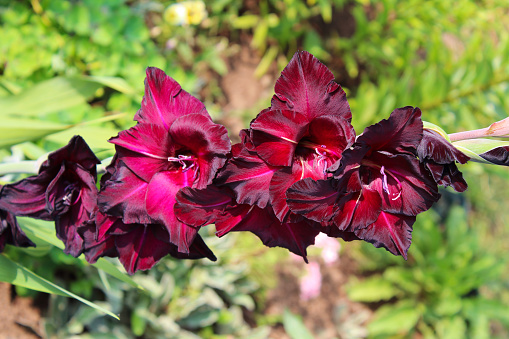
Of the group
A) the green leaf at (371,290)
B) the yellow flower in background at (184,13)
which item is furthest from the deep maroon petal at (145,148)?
the green leaf at (371,290)

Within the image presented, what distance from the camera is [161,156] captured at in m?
0.75

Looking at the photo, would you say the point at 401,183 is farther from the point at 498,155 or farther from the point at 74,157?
A: the point at 74,157

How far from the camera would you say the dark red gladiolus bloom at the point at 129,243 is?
75cm

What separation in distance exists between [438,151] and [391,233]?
0.17 m

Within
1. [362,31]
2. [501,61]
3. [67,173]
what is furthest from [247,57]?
[67,173]

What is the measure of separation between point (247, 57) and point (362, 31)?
32.5 inches

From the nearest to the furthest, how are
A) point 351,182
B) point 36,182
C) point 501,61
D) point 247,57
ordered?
point 351,182, point 36,182, point 501,61, point 247,57

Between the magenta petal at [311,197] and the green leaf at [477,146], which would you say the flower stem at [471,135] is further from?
the magenta petal at [311,197]

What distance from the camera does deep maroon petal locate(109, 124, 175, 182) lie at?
27.5 inches

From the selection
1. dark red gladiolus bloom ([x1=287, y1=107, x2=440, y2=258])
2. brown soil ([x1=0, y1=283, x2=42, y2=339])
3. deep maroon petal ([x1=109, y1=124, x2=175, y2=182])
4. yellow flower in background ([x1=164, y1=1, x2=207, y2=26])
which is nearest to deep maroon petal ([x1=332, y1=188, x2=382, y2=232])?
dark red gladiolus bloom ([x1=287, y1=107, x2=440, y2=258])

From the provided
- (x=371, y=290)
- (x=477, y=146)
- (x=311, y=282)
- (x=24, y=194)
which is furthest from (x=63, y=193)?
(x=371, y=290)

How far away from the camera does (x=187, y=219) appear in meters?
0.70

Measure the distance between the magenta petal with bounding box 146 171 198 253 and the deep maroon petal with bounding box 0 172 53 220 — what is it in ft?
0.75

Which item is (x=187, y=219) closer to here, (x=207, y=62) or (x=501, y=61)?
(x=207, y=62)
